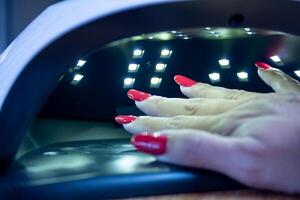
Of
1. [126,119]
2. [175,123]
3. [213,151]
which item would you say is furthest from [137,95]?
[213,151]

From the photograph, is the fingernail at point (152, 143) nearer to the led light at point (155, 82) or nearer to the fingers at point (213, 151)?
the fingers at point (213, 151)

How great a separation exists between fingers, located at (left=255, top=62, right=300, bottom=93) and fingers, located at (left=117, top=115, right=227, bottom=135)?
13 centimetres

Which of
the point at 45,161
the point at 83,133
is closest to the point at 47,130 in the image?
the point at 83,133

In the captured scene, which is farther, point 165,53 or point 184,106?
point 165,53

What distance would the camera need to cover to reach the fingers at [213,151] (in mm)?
409

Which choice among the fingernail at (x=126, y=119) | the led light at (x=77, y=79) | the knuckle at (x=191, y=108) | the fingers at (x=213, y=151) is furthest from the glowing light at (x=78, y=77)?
the fingers at (x=213, y=151)

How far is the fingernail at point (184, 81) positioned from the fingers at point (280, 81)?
96 mm

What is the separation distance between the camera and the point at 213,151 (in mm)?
415

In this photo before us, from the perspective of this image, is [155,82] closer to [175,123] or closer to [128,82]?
[128,82]

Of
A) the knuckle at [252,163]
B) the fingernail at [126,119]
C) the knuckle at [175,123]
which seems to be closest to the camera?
the knuckle at [252,163]

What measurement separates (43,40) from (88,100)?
32 centimetres

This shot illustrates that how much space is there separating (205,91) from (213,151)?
0.79 feet

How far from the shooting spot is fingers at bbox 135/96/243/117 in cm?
54

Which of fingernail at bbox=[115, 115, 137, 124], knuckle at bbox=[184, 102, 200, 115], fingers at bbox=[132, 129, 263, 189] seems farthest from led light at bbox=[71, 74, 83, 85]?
fingers at bbox=[132, 129, 263, 189]
